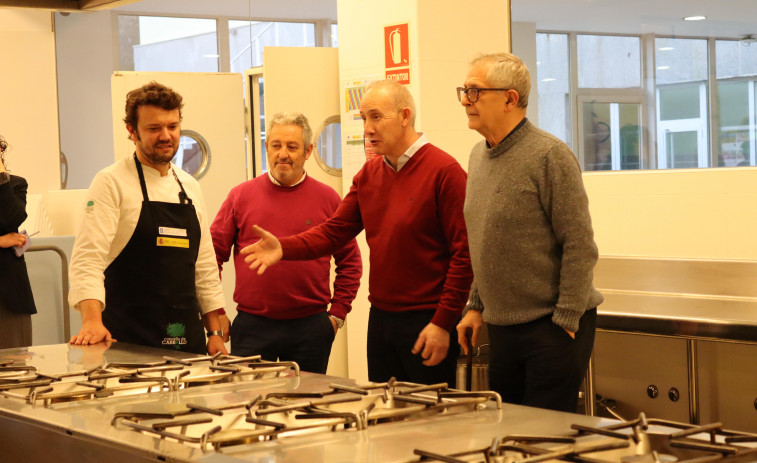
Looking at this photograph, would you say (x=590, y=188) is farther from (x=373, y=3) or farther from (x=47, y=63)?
(x=47, y=63)

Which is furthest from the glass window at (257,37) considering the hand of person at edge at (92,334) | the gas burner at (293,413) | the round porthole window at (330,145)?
the gas burner at (293,413)

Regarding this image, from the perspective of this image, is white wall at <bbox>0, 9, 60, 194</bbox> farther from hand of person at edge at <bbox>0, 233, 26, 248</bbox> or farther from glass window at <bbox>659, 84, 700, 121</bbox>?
glass window at <bbox>659, 84, 700, 121</bbox>

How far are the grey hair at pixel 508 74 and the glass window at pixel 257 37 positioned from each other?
6.21 m

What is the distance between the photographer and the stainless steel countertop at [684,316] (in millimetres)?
2697

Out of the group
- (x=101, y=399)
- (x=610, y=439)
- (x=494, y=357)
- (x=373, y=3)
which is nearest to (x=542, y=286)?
(x=494, y=357)

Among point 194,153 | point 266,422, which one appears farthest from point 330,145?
point 266,422

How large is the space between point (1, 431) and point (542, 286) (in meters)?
1.30

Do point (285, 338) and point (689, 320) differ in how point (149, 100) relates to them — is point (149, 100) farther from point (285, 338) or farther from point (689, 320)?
point (689, 320)

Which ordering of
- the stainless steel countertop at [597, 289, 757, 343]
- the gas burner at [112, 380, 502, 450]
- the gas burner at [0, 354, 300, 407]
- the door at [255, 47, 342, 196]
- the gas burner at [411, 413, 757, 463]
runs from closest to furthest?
the gas burner at [411, 413, 757, 463], the gas burner at [112, 380, 502, 450], the gas burner at [0, 354, 300, 407], the stainless steel countertop at [597, 289, 757, 343], the door at [255, 47, 342, 196]

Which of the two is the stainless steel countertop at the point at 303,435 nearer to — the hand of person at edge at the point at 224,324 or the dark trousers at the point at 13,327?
the hand of person at edge at the point at 224,324

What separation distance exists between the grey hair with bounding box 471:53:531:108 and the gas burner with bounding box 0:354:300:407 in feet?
3.06

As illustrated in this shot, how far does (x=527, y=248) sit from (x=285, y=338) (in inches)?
50.0

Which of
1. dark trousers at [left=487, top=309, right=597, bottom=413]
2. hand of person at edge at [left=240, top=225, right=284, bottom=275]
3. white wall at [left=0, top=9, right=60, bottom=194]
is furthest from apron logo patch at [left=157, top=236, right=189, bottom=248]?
white wall at [left=0, top=9, right=60, bottom=194]

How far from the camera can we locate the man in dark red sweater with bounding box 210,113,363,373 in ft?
10.9
